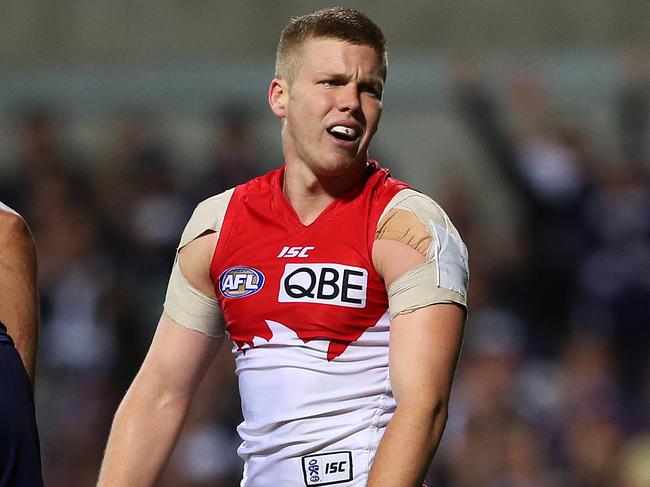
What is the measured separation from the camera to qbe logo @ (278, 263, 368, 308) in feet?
12.2

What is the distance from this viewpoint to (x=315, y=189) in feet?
13.0

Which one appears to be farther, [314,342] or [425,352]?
[314,342]

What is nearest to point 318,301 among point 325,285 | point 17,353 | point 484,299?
point 325,285

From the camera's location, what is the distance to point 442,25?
1236 cm

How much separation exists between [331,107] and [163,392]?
39.5 inches

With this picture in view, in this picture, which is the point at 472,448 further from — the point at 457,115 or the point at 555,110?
the point at 457,115

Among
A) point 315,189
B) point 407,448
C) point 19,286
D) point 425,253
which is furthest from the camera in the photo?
point 315,189

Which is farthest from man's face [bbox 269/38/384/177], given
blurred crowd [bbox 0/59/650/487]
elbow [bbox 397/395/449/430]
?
blurred crowd [bbox 0/59/650/487]

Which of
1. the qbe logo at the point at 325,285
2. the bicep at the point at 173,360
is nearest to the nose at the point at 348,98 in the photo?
the qbe logo at the point at 325,285

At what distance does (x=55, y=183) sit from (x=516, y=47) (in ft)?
14.6

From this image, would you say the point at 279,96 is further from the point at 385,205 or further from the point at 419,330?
the point at 419,330

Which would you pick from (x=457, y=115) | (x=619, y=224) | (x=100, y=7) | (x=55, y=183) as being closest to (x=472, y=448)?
(x=619, y=224)

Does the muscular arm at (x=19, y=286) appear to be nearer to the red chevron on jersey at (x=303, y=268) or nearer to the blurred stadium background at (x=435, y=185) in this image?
the red chevron on jersey at (x=303, y=268)

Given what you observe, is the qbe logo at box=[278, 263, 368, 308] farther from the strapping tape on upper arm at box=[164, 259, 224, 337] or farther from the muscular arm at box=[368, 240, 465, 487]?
the strapping tape on upper arm at box=[164, 259, 224, 337]
